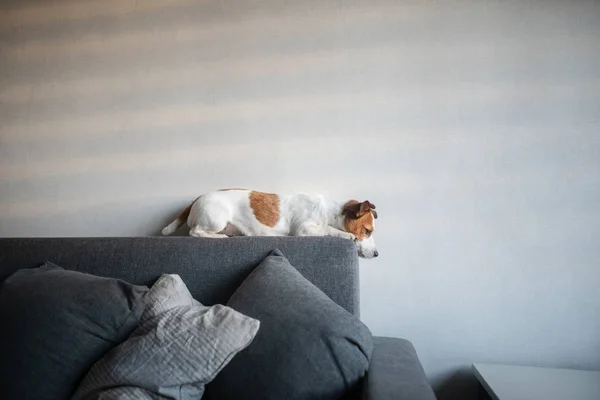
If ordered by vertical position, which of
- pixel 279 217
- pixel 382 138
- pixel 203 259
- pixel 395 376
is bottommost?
pixel 395 376

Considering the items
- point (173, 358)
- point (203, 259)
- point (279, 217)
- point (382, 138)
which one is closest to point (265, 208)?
point (279, 217)

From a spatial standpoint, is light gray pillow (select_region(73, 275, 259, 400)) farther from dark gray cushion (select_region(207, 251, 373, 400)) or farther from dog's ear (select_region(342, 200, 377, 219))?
dog's ear (select_region(342, 200, 377, 219))

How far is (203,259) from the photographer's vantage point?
4.07 feet

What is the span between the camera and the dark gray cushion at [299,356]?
810 mm

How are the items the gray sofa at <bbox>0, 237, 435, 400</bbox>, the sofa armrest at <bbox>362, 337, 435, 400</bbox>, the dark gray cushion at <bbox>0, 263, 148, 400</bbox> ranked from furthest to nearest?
the gray sofa at <bbox>0, 237, 435, 400</bbox> < the dark gray cushion at <bbox>0, 263, 148, 400</bbox> < the sofa armrest at <bbox>362, 337, 435, 400</bbox>

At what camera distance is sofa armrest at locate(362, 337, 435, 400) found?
0.78m

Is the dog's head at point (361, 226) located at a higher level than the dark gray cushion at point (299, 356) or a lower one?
higher

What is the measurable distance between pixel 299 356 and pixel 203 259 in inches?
20.9

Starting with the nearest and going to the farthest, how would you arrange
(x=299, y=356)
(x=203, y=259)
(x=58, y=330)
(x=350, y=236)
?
(x=299, y=356) → (x=58, y=330) → (x=203, y=259) → (x=350, y=236)

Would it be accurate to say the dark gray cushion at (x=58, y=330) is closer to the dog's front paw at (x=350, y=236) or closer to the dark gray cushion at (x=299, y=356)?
the dark gray cushion at (x=299, y=356)

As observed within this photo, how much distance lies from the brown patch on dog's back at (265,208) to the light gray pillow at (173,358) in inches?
20.4

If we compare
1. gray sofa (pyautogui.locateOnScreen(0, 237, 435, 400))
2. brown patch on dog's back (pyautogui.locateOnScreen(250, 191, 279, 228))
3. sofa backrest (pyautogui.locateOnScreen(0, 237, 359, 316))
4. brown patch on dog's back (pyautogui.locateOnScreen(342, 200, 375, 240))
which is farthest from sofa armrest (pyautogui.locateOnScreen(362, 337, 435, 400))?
brown patch on dog's back (pyautogui.locateOnScreen(250, 191, 279, 228))

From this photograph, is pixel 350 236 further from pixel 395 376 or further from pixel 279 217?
pixel 395 376

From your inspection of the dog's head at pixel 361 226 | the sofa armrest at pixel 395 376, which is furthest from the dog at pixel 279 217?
the sofa armrest at pixel 395 376
